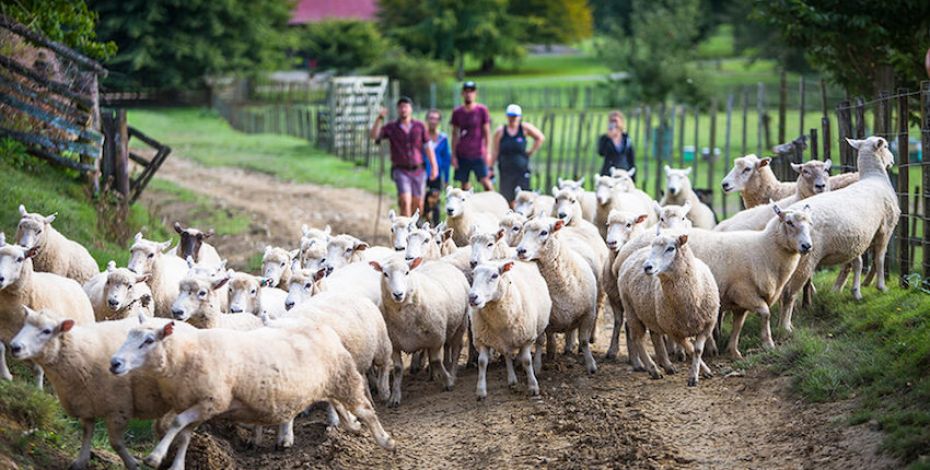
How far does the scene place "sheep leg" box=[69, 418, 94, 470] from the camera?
7.58 metres

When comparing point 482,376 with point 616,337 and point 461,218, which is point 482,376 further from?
point 461,218

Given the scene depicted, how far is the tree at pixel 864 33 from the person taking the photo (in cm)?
1495

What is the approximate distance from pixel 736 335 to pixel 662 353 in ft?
2.59

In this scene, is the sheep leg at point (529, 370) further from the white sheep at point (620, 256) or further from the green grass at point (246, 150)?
the green grass at point (246, 150)

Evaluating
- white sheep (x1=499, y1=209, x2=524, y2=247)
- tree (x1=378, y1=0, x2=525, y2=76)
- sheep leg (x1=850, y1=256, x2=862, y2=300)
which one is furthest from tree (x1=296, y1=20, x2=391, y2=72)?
sheep leg (x1=850, y1=256, x2=862, y2=300)

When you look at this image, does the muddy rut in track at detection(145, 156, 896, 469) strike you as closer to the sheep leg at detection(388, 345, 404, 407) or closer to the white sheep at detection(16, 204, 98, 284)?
the sheep leg at detection(388, 345, 404, 407)

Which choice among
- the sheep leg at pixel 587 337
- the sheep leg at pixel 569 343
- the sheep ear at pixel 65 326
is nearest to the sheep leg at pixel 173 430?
the sheep ear at pixel 65 326

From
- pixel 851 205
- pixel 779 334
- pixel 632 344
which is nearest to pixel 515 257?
pixel 632 344

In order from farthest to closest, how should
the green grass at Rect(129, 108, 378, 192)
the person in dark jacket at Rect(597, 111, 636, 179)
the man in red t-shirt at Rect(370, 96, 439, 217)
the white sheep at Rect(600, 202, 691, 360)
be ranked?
the green grass at Rect(129, 108, 378, 192), the person in dark jacket at Rect(597, 111, 636, 179), the man in red t-shirt at Rect(370, 96, 439, 217), the white sheep at Rect(600, 202, 691, 360)

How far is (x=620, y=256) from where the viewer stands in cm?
1139

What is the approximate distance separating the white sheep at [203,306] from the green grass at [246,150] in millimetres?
14300

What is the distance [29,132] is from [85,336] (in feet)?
27.2

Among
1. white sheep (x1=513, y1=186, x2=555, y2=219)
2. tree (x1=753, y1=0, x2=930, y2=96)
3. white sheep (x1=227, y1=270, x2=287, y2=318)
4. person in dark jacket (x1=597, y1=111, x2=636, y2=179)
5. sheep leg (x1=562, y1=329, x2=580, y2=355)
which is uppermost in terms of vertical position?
tree (x1=753, y1=0, x2=930, y2=96)

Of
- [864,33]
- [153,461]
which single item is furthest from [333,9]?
[153,461]
